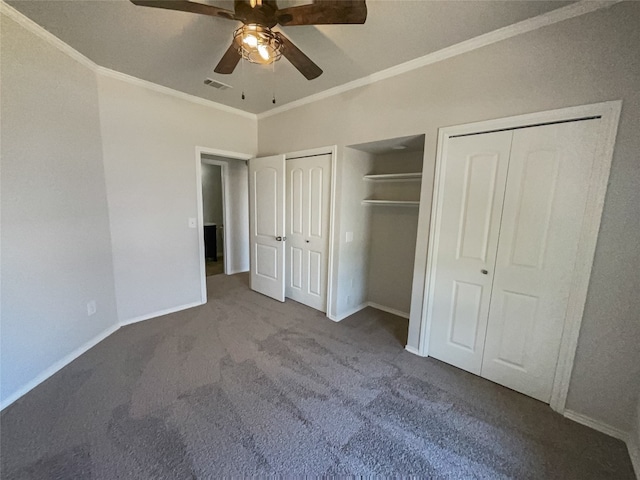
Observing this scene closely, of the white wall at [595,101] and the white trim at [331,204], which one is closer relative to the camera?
the white wall at [595,101]

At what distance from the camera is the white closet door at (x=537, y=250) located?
5.48 feet

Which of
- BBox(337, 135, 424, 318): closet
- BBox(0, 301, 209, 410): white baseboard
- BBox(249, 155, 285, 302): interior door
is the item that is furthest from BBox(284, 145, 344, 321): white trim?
BBox(0, 301, 209, 410): white baseboard

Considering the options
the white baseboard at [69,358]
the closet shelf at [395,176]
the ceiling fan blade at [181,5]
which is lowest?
the white baseboard at [69,358]

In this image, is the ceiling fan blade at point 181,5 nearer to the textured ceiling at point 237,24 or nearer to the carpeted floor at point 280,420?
the textured ceiling at point 237,24

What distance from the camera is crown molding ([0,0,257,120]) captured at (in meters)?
1.75

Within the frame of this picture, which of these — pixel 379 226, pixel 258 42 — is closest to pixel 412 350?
pixel 379 226

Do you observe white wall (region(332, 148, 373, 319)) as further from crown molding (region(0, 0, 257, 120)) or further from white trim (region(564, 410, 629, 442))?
white trim (region(564, 410, 629, 442))

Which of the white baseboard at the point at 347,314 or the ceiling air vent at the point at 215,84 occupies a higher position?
the ceiling air vent at the point at 215,84

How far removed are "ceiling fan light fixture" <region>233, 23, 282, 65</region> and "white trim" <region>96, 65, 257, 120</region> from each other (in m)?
1.75

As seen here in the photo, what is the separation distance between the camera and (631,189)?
1493 millimetres

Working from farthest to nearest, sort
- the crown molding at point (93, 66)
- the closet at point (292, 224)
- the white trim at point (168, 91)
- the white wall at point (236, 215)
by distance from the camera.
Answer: the white wall at point (236, 215)
the closet at point (292, 224)
the white trim at point (168, 91)
the crown molding at point (93, 66)

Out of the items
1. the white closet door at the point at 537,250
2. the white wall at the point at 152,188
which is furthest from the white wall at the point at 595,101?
the white wall at the point at 152,188

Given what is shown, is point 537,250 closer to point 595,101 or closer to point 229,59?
point 595,101

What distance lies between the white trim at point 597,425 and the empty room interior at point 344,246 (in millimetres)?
16
